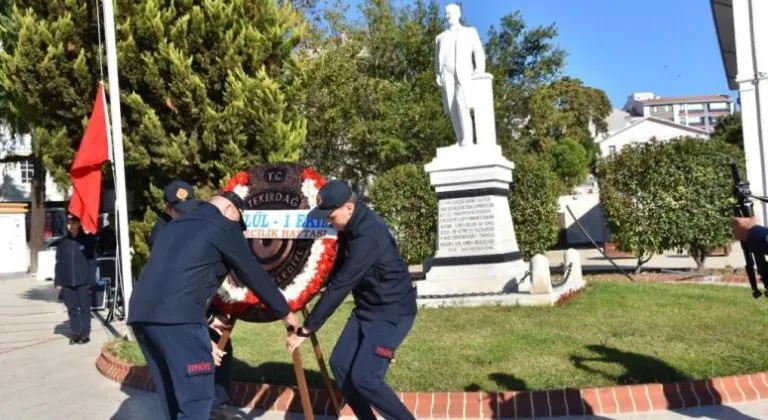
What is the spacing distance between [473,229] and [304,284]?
6.51 meters

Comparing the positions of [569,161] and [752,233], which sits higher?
[569,161]

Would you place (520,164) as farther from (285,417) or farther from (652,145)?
(285,417)

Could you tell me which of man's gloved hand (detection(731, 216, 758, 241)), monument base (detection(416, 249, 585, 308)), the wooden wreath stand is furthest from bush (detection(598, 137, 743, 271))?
man's gloved hand (detection(731, 216, 758, 241))

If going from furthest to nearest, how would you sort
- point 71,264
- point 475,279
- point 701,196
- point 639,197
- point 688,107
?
1. point 688,107
2. point 639,197
3. point 701,196
4. point 475,279
5. point 71,264

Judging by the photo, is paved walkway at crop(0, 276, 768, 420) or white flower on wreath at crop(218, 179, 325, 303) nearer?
white flower on wreath at crop(218, 179, 325, 303)

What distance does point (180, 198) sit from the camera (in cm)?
601

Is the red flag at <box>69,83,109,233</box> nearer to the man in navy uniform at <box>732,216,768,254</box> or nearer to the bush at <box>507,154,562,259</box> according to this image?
the man in navy uniform at <box>732,216,768,254</box>

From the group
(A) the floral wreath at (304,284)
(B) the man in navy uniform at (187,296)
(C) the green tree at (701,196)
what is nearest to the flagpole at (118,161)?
(A) the floral wreath at (304,284)

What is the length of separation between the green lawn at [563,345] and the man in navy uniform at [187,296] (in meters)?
2.32

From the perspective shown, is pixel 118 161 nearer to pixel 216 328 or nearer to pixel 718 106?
pixel 216 328

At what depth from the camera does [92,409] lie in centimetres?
689

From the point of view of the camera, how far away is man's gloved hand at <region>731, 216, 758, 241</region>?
4.25 metres

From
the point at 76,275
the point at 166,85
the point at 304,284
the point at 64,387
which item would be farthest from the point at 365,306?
the point at 166,85

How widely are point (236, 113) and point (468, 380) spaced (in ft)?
25.0
